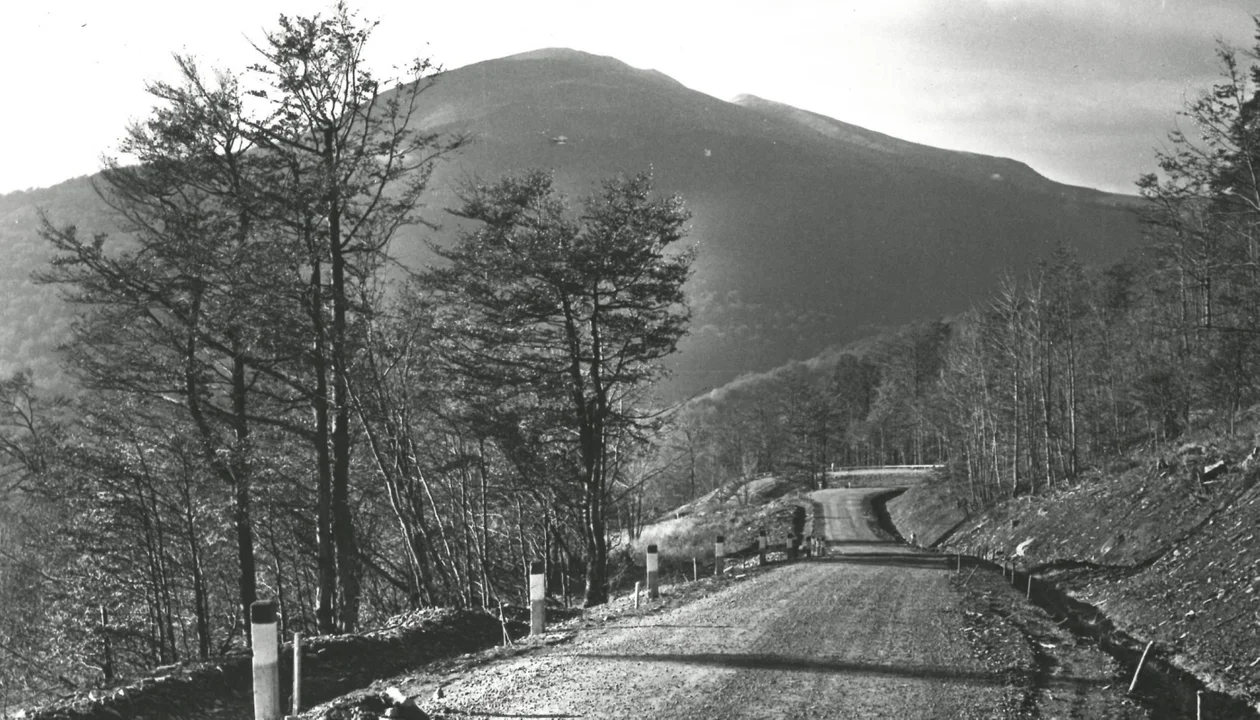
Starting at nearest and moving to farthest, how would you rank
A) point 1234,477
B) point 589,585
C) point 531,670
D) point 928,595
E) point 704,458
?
point 531,670, point 928,595, point 1234,477, point 589,585, point 704,458

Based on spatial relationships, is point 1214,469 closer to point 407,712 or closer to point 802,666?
point 802,666

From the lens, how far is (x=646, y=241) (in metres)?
23.2

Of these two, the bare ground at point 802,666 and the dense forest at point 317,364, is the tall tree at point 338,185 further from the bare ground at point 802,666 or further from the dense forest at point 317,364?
the bare ground at point 802,666

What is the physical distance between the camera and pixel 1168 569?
14055mm

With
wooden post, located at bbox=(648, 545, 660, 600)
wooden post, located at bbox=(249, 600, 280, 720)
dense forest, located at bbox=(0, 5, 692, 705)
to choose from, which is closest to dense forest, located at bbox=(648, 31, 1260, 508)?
dense forest, located at bbox=(0, 5, 692, 705)

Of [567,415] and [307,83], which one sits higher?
[307,83]

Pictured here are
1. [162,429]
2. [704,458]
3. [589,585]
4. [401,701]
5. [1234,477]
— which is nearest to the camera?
[401,701]

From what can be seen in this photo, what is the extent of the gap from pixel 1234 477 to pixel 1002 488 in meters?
32.2

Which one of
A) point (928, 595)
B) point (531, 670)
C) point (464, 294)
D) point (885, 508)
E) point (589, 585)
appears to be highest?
point (464, 294)

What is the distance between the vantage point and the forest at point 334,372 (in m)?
16.6

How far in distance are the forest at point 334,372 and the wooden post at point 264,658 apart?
31.8ft

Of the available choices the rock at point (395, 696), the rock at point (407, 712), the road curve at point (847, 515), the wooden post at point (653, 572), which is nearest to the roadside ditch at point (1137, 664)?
the rock at point (407, 712)

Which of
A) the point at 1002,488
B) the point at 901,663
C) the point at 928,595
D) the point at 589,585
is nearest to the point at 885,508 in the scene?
the point at 1002,488

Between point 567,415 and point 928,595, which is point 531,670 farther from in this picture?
point 567,415
